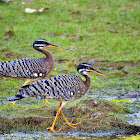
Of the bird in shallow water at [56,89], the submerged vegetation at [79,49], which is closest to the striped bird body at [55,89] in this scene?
the bird in shallow water at [56,89]

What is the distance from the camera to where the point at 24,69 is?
827 centimetres

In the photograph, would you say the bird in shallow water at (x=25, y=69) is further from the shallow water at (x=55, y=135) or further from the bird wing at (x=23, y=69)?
the shallow water at (x=55, y=135)

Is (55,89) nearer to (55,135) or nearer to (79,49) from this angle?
(55,135)

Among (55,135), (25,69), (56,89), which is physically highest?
(56,89)

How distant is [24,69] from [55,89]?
1.55m

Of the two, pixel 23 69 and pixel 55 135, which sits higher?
pixel 23 69

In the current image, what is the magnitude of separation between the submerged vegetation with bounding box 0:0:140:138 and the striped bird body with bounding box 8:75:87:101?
51 centimetres

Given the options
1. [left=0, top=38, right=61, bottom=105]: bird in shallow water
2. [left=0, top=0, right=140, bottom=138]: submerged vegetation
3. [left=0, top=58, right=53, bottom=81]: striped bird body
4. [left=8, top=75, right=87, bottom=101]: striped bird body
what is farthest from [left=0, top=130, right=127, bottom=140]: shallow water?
[left=0, top=58, right=53, bottom=81]: striped bird body

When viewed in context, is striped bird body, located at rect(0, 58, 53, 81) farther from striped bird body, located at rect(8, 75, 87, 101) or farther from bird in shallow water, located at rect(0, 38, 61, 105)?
striped bird body, located at rect(8, 75, 87, 101)

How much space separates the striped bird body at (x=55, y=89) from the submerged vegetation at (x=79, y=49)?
51 cm

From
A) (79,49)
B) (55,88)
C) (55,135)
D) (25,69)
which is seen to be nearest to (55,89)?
(55,88)

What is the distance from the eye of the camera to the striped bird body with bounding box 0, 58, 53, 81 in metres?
8.18

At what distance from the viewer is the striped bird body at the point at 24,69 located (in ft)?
26.8

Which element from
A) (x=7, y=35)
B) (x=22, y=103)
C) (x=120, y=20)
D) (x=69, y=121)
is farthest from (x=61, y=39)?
(x=69, y=121)
